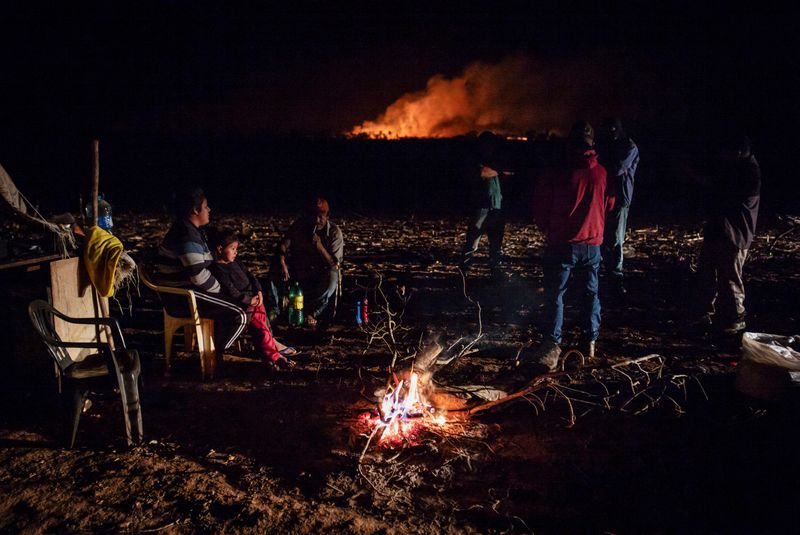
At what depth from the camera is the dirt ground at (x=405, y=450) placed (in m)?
3.38

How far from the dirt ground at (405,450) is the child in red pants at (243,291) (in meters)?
0.25

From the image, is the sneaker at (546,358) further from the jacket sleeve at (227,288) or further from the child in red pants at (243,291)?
the jacket sleeve at (227,288)

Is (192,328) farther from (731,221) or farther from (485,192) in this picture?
(731,221)

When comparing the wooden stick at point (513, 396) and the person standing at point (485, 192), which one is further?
the person standing at point (485, 192)

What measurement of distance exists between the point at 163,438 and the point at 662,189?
19.8 m

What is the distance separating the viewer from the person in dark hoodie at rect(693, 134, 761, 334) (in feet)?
20.6

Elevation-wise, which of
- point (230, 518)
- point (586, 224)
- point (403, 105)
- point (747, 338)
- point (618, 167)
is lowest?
point (230, 518)

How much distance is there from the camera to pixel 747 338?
472 cm

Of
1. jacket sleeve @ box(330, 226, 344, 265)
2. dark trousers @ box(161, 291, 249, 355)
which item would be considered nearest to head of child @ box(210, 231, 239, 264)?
dark trousers @ box(161, 291, 249, 355)

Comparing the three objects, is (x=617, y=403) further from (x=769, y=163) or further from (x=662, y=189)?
(x=769, y=163)

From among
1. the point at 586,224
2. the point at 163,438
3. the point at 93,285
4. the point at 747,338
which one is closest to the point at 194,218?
the point at 93,285

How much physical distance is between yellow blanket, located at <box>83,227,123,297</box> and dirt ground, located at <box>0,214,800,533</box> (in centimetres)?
77

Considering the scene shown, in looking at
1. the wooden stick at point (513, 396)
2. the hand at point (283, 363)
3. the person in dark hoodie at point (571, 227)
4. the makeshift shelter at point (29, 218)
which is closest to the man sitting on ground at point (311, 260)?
the hand at point (283, 363)

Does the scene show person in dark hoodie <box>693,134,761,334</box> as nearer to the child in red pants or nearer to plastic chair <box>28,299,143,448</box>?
the child in red pants
